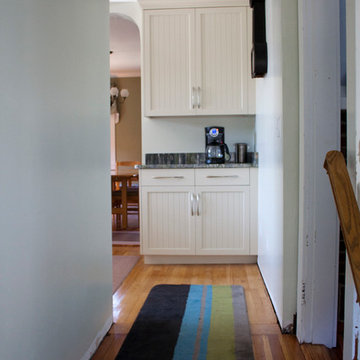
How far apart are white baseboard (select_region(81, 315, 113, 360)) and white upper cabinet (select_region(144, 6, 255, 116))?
78.9 inches

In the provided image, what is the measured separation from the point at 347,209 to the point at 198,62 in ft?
8.88

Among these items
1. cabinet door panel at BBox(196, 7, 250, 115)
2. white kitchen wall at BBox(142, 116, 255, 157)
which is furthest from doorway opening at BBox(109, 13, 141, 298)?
white kitchen wall at BBox(142, 116, 255, 157)

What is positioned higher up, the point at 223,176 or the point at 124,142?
the point at 124,142

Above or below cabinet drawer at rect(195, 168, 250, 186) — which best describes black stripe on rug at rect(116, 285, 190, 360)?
below

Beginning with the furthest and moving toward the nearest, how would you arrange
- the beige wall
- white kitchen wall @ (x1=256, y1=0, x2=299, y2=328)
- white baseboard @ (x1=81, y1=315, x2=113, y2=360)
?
the beige wall → white kitchen wall @ (x1=256, y1=0, x2=299, y2=328) → white baseboard @ (x1=81, y1=315, x2=113, y2=360)

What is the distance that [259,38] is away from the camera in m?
2.48

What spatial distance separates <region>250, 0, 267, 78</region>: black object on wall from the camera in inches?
96.0

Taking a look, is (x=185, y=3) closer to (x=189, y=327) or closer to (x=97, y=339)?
(x=189, y=327)

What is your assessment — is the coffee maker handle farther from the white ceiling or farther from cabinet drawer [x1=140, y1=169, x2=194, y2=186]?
the white ceiling

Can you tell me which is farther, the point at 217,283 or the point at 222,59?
the point at 222,59

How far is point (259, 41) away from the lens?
2469 mm

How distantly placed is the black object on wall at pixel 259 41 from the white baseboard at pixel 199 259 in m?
1.59

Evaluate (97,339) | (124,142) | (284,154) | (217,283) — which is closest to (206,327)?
(97,339)

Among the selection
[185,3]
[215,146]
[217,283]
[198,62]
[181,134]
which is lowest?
[217,283]
